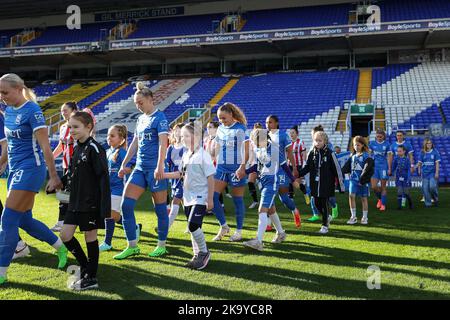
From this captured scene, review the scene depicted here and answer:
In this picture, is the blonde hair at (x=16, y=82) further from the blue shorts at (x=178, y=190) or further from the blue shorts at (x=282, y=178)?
the blue shorts at (x=282, y=178)

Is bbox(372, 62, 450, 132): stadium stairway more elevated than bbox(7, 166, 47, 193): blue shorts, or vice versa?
bbox(372, 62, 450, 132): stadium stairway

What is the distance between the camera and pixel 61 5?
32000 mm

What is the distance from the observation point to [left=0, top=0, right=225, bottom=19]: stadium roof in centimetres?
3108

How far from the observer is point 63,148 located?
6.84 metres

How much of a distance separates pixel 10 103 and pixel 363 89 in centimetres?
2233

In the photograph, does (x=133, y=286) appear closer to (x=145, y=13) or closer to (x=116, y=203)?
(x=116, y=203)

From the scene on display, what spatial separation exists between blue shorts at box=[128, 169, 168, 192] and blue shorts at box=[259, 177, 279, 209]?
4.73ft

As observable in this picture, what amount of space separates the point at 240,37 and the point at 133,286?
77.3 feet

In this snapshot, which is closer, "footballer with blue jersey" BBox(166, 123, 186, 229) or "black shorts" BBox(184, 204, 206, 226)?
"black shorts" BBox(184, 204, 206, 226)

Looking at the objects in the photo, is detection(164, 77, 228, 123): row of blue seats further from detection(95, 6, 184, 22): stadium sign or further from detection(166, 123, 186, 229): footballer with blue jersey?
detection(166, 123, 186, 229): footballer with blue jersey

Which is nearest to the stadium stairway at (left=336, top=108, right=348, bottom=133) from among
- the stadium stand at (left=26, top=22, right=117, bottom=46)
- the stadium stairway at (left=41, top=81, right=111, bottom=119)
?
the stadium stairway at (left=41, top=81, right=111, bottom=119)

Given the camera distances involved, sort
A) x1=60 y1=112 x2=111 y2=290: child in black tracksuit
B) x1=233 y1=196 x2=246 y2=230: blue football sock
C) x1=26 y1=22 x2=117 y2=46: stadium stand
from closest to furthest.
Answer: x1=60 y1=112 x2=111 y2=290: child in black tracksuit → x1=233 y1=196 x2=246 y2=230: blue football sock → x1=26 y1=22 x2=117 y2=46: stadium stand

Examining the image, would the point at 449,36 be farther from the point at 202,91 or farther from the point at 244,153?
the point at 244,153

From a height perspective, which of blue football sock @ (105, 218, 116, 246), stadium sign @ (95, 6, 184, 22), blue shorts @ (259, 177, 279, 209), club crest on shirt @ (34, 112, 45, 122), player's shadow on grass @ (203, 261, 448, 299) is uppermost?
stadium sign @ (95, 6, 184, 22)
